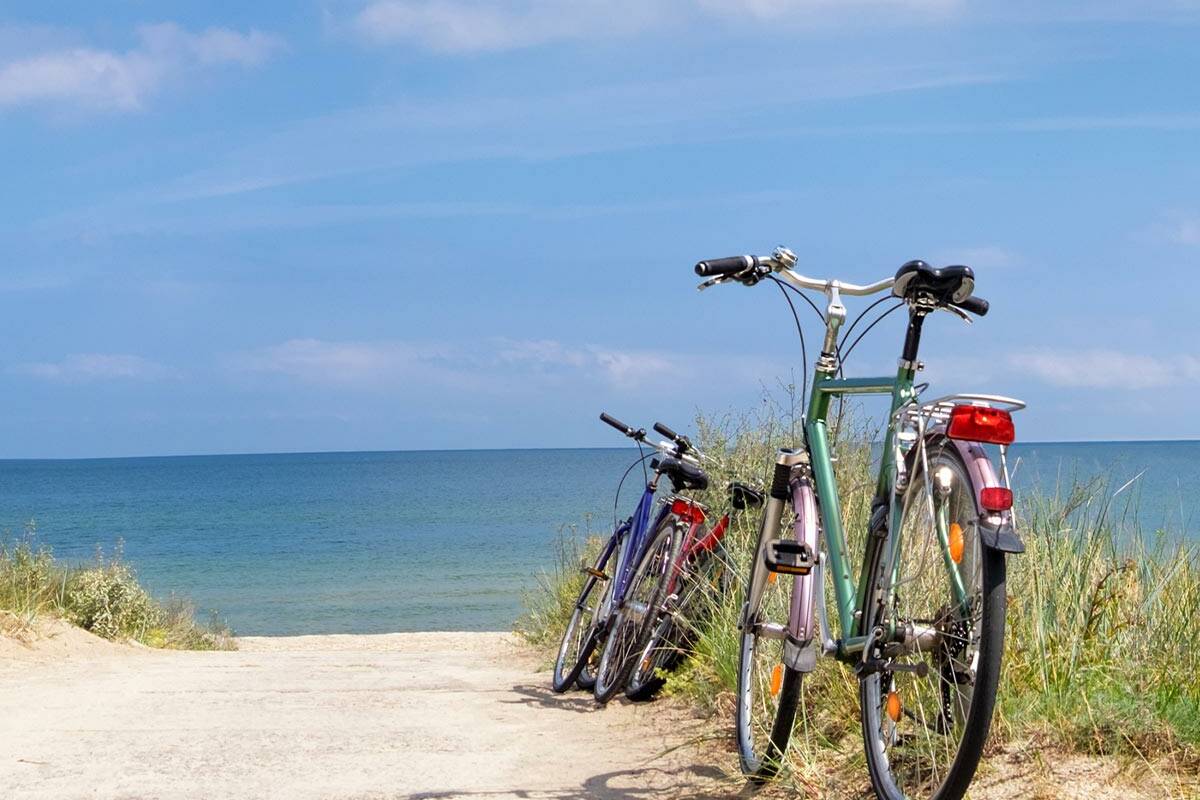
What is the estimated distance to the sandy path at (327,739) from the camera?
4.91 metres

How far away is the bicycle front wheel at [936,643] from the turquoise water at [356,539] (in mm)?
917

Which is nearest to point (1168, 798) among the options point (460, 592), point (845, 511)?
point (845, 511)

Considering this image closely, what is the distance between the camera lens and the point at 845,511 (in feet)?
18.7

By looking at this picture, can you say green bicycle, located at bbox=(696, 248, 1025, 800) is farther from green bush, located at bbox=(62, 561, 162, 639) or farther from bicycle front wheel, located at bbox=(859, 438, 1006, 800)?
green bush, located at bbox=(62, 561, 162, 639)

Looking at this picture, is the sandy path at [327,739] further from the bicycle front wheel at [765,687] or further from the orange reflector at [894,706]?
the orange reflector at [894,706]

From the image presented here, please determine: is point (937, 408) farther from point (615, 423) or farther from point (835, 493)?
point (615, 423)

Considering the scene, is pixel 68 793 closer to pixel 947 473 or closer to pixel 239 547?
pixel 947 473

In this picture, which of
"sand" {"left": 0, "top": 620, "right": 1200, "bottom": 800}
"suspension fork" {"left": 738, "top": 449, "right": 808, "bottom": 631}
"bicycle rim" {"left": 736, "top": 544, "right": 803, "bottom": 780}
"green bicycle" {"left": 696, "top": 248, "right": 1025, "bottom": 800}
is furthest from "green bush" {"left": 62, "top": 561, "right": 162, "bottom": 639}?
"green bicycle" {"left": 696, "top": 248, "right": 1025, "bottom": 800}

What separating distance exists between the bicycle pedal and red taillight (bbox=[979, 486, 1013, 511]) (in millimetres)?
1145

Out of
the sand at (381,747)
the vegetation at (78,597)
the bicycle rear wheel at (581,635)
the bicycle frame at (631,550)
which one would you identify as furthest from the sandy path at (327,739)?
the vegetation at (78,597)

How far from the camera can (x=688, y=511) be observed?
645 cm

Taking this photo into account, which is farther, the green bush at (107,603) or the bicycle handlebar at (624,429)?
the green bush at (107,603)

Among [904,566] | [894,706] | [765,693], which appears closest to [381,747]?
[765,693]

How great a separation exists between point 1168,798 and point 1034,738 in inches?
17.5
